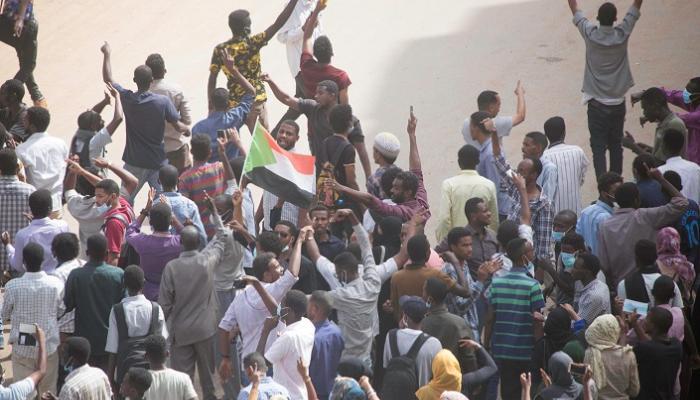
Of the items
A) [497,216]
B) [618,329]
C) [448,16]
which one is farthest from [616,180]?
[448,16]

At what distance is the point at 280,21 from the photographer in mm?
14273

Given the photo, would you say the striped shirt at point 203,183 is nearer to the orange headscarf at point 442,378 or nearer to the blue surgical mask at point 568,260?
the blue surgical mask at point 568,260

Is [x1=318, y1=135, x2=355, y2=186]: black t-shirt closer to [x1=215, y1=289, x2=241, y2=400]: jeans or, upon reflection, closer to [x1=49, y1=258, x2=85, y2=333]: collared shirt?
[x1=215, y1=289, x2=241, y2=400]: jeans

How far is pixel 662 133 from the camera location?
12.5m

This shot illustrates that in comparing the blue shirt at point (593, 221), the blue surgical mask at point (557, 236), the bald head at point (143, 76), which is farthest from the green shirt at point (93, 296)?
the blue shirt at point (593, 221)

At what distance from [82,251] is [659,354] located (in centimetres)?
580

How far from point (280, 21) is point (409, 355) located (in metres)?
5.80

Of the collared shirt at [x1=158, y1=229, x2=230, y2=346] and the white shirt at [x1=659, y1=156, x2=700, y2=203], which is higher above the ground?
the white shirt at [x1=659, y1=156, x2=700, y2=203]

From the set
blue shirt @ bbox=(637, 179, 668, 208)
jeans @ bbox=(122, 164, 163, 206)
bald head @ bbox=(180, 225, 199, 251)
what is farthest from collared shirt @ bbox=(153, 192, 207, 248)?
blue shirt @ bbox=(637, 179, 668, 208)

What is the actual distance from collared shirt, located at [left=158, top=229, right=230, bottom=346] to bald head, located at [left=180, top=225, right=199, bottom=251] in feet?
0.15

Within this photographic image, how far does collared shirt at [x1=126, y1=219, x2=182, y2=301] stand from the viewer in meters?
10.8

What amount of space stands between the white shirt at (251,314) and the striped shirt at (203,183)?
67.5 inches

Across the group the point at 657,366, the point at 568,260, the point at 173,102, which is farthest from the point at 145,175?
the point at 657,366

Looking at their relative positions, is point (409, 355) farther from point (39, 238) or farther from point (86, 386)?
point (39, 238)
